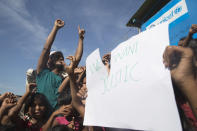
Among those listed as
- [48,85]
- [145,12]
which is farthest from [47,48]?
[145,12]

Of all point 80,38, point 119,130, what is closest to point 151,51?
point 119,130

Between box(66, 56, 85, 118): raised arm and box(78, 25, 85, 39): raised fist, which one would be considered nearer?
box(66, 56, 85, 118): raised arm

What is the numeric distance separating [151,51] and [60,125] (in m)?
0.94

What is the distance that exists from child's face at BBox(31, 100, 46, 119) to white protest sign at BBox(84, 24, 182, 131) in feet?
2.52

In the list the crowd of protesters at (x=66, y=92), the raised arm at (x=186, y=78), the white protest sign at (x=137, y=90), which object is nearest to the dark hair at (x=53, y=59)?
the crowd of protesters at (x=66, y=92)

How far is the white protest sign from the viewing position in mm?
492

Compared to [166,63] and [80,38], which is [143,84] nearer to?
[166,63]

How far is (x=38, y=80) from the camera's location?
133 centimetres

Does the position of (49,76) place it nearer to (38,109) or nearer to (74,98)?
(38,109)

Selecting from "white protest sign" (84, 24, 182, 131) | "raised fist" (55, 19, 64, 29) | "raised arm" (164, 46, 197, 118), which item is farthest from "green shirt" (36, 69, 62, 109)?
"raised arm" (164, 46, 197, 118)

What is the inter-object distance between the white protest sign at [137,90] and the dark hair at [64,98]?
44 cm

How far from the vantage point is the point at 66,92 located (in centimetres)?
128

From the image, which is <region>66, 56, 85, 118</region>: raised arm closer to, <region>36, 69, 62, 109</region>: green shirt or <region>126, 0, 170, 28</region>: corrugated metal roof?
<region>36, 69, 62, 109</region>: green shirt

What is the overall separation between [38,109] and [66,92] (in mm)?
367
